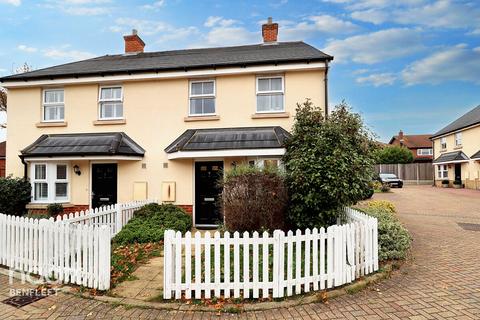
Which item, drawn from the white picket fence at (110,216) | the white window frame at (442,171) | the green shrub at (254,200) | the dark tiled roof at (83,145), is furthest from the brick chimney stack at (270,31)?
the white window frame at (442,171)

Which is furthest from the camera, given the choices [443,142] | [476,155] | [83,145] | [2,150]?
Result: [443,142]

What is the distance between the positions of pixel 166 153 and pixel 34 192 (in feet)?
18.5

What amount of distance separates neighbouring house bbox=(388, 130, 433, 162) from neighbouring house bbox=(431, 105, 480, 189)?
57.5 feet

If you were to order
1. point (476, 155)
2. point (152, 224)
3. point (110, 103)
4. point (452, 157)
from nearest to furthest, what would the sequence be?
point (152, 224) < point (110, 103) < point (476, 155) < point (452, 157)

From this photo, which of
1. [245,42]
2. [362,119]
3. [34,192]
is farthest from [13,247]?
[245,42]

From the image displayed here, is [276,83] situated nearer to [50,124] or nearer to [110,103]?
[110,103]

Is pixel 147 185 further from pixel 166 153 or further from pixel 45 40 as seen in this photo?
pixel 45 40

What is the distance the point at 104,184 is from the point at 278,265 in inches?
367

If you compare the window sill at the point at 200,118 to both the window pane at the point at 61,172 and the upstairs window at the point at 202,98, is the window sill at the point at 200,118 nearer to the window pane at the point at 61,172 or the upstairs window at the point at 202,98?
the upstairs window at the point at 202,98

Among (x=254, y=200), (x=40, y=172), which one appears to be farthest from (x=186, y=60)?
(x=254, y=200)

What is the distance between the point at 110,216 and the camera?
8.85m

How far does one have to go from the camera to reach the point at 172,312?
13.9 feet

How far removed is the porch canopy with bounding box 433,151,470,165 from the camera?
28641 millimetres

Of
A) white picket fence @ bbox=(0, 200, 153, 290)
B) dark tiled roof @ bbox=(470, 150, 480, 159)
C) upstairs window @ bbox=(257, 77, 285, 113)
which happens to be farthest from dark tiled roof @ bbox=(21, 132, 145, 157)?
dark tiled roof @ bbox=(470, 150, 480, 159)
